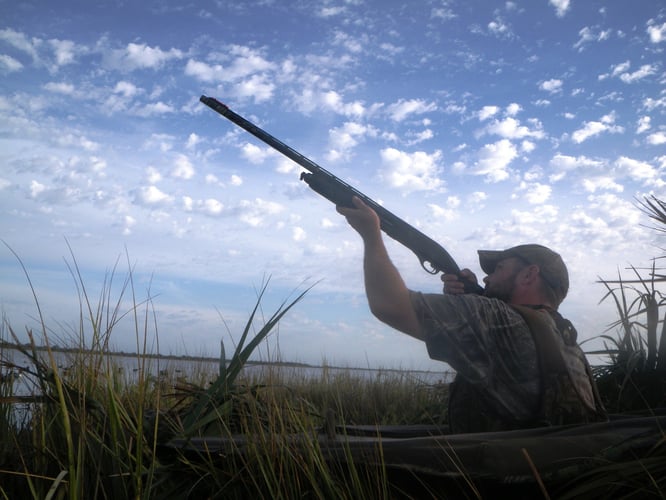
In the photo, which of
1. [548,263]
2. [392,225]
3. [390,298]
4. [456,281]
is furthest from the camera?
[392,225]

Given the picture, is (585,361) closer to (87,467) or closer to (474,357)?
(474,357)

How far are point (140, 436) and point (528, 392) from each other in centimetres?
209

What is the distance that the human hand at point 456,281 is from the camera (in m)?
4.14

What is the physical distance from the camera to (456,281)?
4.23 meters

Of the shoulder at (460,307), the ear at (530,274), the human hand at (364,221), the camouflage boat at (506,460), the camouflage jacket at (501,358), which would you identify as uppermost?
the human hand at (364,221)

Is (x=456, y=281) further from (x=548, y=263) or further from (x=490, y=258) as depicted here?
(x=548, y=263)

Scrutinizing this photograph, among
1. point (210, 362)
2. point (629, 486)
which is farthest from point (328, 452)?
point (210, 362)

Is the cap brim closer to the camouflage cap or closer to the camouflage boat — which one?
the camouflage cap

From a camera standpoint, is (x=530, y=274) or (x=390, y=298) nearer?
(x=390, y=298)

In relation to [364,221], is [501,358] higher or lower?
lower

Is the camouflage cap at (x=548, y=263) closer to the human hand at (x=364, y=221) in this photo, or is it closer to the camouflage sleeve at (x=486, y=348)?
the camouflage sleeve at (x=486, y=348)

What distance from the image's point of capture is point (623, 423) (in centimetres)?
241

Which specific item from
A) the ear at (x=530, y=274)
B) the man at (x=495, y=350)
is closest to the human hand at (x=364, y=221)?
the man at (x=495, y=350)

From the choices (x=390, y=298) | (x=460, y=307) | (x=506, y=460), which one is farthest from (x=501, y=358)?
(x=506, y=460)
